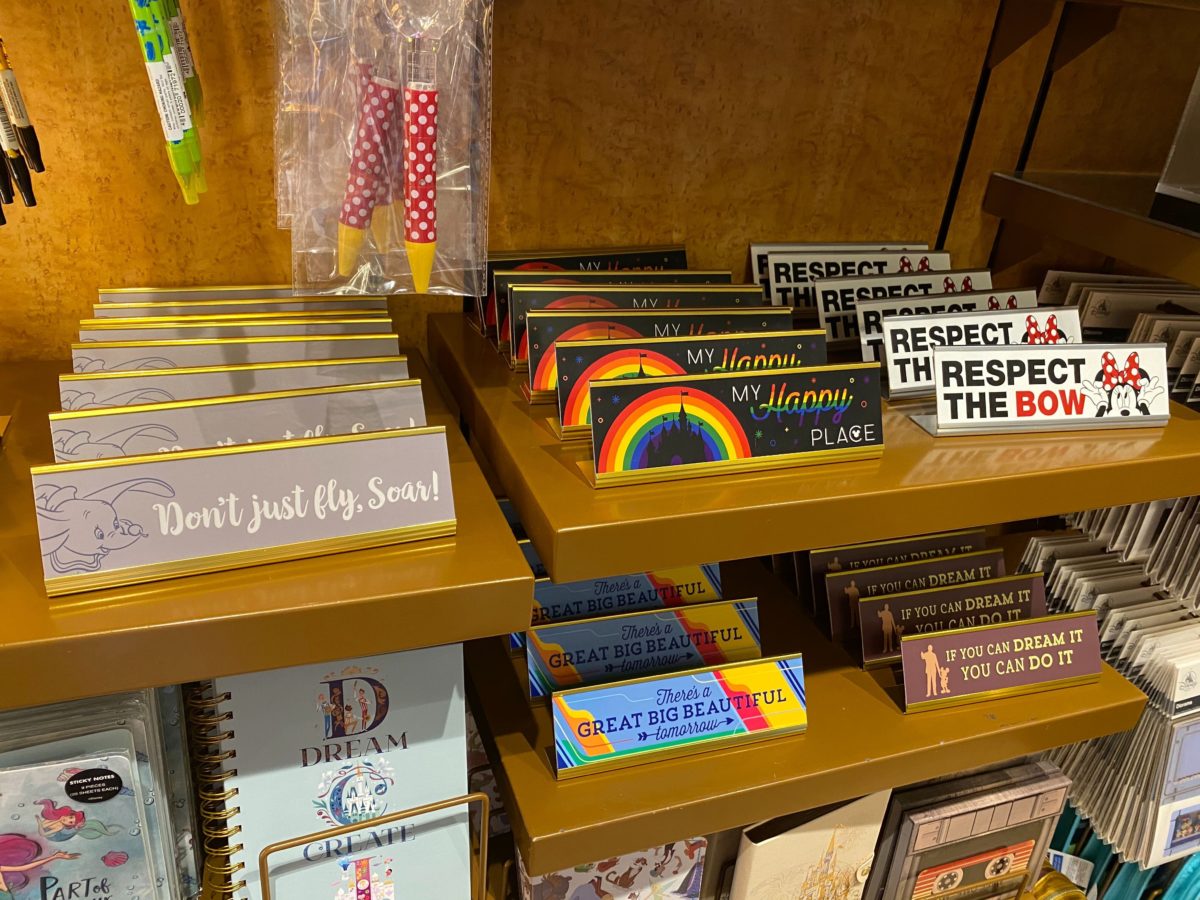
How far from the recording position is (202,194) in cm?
105

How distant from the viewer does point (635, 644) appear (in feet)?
3.34

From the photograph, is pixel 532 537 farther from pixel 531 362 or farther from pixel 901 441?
pixel 901 441

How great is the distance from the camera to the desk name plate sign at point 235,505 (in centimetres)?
70

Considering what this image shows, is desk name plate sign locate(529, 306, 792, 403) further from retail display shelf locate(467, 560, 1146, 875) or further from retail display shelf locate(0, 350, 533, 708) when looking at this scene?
retail display shelf locate(467, 560, 1146, 875)

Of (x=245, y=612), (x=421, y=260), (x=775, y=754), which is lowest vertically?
(x=775, y=754)

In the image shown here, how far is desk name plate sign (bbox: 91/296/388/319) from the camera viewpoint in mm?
944

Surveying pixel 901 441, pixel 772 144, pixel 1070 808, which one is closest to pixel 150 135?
pixel 772 144

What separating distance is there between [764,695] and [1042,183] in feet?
2.98

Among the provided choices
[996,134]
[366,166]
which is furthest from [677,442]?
[996,134]

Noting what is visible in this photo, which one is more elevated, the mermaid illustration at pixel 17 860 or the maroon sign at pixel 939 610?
the maroon sign at pixel 939 610

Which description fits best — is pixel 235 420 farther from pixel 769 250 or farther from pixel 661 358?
pixel 769 250

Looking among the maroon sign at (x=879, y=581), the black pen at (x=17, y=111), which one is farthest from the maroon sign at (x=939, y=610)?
the black pen at (x=17, y=111)

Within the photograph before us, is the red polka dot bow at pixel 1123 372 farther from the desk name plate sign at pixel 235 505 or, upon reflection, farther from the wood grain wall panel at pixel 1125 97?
the desk name plate sign at pixel 235 505

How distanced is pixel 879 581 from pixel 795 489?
0.36 metres
